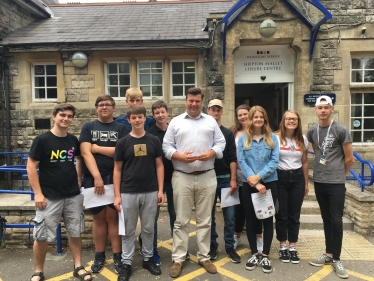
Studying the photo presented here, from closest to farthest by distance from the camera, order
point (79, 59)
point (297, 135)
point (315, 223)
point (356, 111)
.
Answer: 1. point (297, 135)
2. point (315, 223)
3. point (79, 59)
4. point (356, 111)

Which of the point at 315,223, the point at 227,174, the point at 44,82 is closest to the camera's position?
the point at 227,174

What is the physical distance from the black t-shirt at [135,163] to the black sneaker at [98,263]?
0.91m

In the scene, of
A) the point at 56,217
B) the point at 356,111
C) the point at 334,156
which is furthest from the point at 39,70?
the point at 356,111

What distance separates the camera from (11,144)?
24.2 feet

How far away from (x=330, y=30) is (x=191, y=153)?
5792mm

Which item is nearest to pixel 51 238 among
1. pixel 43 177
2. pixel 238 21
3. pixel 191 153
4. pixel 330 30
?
pixel 43 177

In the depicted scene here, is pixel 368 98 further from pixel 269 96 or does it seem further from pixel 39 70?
pixel 39 70

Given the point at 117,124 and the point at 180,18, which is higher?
the point at 180,18

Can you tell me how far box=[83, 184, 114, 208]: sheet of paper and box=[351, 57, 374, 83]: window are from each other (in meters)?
6.79

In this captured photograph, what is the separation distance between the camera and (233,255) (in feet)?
11.4

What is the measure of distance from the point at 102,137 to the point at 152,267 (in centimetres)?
157

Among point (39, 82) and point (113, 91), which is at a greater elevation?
point (39, 82)

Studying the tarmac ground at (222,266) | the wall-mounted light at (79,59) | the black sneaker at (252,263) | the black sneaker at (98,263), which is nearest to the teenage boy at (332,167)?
the tarmac ground at (222,266)

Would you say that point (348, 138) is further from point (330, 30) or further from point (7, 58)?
point (7, 58)
